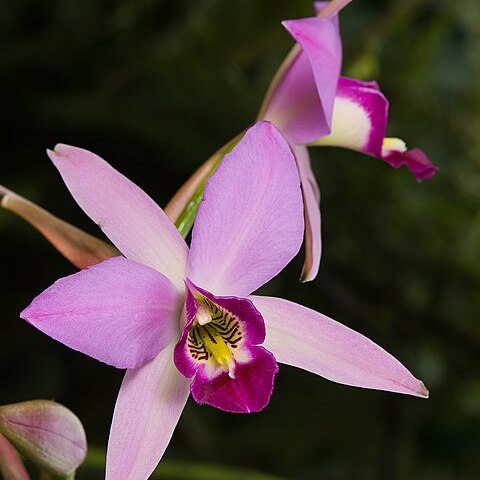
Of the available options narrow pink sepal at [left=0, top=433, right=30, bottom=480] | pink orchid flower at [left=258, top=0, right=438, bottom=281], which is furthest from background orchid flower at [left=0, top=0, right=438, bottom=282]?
narrow pink sepal at [left=0, top=433, right=30, bottom=480]

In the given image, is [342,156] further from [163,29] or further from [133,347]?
[133,347]

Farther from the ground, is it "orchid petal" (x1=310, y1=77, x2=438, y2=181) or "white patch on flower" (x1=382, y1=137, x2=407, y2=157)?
"orchid petal" (x1=310, y1=77, x2=438, y2=181)

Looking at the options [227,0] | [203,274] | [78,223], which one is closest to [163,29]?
[227,0]

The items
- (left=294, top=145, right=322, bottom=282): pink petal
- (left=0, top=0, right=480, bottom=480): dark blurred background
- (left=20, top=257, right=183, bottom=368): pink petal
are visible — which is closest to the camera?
(left=20, top=257, right=183, bottom=368): pink petal

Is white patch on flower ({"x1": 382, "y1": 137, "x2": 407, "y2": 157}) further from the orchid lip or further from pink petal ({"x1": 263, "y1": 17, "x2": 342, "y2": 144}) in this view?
the orchid lip

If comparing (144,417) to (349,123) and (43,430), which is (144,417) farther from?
(349,123)

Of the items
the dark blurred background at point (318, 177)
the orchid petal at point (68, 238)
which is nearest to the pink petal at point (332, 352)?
the orchid petal at point (68, 238)
